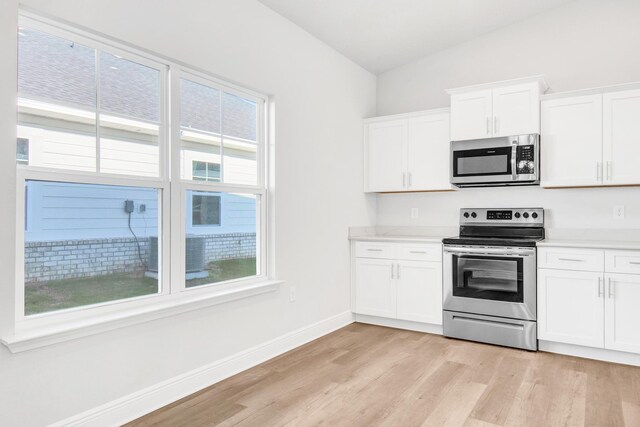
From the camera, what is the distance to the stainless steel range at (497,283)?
353 cm

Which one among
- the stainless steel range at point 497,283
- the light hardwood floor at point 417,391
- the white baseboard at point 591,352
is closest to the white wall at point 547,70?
the stainless steel range at point 497,283

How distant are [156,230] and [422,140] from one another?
9.12ft

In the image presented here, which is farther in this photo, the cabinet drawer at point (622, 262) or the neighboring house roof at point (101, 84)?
the cabinet drawer at point (622, 262)

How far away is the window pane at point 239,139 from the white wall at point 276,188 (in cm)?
18

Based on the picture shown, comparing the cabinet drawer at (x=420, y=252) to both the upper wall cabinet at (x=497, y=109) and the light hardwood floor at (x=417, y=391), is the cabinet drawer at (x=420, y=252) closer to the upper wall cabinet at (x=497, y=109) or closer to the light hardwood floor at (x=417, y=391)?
the light hardwood floor at (x=417, y=391)

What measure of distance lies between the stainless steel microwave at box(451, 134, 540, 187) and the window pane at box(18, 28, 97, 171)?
305 centimetres

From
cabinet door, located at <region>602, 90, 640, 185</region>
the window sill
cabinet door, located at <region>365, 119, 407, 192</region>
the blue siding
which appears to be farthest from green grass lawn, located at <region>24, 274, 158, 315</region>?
cabinet door, located at <region>602, 90, 640, 185</region>

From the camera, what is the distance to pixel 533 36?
408 cm

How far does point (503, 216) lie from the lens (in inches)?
163

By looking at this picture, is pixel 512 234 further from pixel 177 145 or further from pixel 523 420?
pixel 177 145

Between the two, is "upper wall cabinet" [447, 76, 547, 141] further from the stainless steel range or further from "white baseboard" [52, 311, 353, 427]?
"white baseboard" [52, 311, 353, 427]

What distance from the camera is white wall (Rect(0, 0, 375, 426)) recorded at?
1934 millimetres

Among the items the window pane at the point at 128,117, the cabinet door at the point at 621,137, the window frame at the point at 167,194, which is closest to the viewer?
the window frame at the point at 167,194

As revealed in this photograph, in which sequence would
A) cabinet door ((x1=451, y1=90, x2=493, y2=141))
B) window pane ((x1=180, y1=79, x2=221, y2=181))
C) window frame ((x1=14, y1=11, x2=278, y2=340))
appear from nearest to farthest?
window frame ((x1=14, y1=11, x2=278, y2=340)) → window pane ((x1=180, y1=79, x2=221, y2=181)) → cabinet door ((x1=451, y1=90, x2=493, y2=141))
